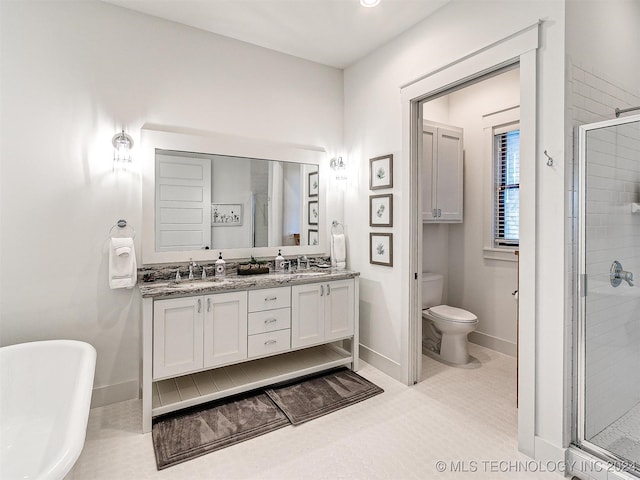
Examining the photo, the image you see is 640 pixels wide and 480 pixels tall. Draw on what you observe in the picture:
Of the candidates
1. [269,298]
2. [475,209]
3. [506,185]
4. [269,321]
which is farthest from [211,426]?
[506,185]

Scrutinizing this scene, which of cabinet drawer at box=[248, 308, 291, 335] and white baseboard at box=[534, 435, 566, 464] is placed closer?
white baseboard at box=[534, 435, 566, 464]

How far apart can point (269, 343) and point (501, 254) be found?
2377mm

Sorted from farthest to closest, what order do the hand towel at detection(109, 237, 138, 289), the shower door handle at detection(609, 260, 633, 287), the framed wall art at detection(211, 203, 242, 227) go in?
1. the framed wall art at detection(211, 203, 242, 227)
2. the hand towel at detection(109, 237, 138, 289)
3. the shower door handle at detection(609, 260, 633, 287)

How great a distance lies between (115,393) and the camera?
256 centimetres

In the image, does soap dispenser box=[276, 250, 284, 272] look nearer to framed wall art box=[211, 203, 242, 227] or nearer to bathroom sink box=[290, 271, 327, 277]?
bathroom sink box=[290, 271, 327, 277]

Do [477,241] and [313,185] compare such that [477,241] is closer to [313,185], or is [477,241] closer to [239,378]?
[313,185]

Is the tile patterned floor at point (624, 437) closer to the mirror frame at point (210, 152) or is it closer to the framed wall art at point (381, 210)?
the framed wall art at point (381, 210)

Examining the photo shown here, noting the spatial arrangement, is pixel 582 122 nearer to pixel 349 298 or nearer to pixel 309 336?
pixel 349 298

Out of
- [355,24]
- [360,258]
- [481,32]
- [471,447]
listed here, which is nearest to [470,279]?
[360,258]

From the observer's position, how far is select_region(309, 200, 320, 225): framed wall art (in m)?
3.38

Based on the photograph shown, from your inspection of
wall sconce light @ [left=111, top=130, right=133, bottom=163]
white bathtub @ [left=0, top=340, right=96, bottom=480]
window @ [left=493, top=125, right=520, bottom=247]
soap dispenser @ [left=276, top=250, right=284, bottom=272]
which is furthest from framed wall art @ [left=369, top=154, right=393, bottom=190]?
white bathtub @ [left=0, top=340, right=96, bottom=480]

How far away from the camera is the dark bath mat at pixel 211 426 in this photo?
203 centimetres

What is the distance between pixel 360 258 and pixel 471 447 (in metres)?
1.72

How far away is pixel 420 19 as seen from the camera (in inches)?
Result: 104
